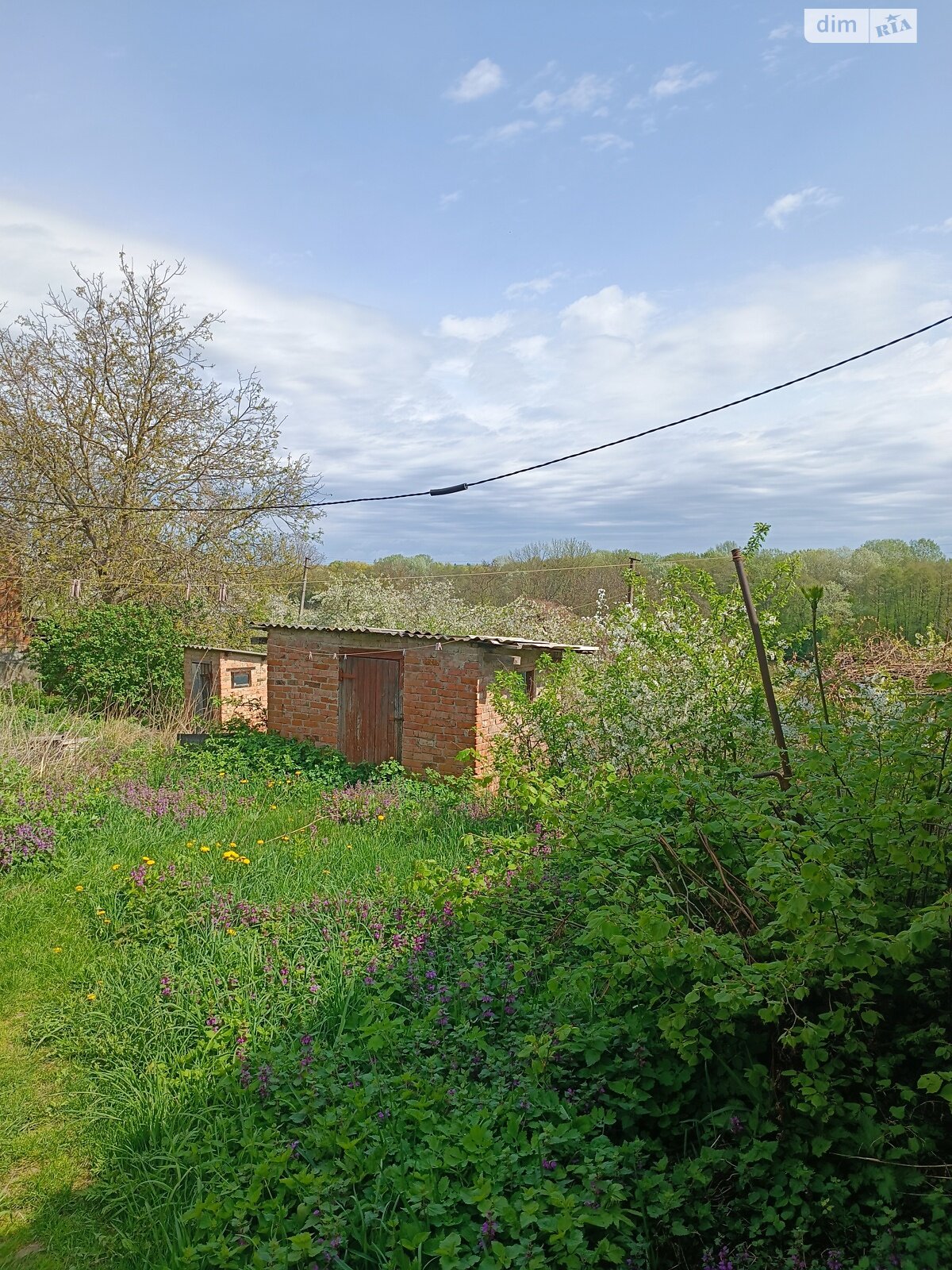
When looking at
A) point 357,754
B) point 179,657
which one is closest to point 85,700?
point 179,657

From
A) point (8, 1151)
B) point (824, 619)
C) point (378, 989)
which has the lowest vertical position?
point (8, 1151)

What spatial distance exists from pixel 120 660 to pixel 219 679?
1.80 meters

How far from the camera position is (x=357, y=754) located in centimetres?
1103

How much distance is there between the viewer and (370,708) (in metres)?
10.9

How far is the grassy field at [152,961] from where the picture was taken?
3.16m

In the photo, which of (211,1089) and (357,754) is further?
(357,754)

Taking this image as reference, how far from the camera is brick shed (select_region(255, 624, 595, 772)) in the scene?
9938 mm

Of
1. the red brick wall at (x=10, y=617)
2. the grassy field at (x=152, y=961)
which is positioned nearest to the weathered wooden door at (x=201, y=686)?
the red brick wall at (x=10, y=617)

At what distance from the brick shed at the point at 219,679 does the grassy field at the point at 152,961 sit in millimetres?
5349

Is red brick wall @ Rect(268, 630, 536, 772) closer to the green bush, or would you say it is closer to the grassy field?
the grassy field

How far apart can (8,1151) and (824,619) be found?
17.2ft

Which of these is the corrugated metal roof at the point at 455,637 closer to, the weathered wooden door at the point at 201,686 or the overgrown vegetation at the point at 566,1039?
the weathered wooden door at the point at 201,686

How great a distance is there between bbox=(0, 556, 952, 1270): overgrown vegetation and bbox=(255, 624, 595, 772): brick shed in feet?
14.6

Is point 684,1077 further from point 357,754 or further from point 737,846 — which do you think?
point 357,754
